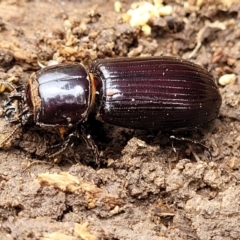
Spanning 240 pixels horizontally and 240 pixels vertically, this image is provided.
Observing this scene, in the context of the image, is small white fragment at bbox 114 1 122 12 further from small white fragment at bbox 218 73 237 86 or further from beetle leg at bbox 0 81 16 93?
beetle leg at bbox 0 81 16 93

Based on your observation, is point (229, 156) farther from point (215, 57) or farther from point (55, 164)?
point (55, 164)

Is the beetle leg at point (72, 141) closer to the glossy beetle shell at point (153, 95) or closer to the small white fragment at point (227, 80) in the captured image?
the glossy beetle shell at point (153, 95)

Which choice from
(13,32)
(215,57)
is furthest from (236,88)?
(13,32)

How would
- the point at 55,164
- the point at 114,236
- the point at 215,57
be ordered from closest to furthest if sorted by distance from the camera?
the point at 114,236 < the point at 55,164 < the point at 215,57

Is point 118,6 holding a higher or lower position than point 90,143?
higher

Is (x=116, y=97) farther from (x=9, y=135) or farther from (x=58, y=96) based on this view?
(x=9, y=135)

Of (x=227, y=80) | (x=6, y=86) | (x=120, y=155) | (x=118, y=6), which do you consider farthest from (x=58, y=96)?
(x=227, y=80)

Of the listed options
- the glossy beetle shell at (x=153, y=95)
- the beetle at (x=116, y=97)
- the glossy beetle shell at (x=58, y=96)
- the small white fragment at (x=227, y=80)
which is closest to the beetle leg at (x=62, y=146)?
the beetle at (x=116, y=97)
